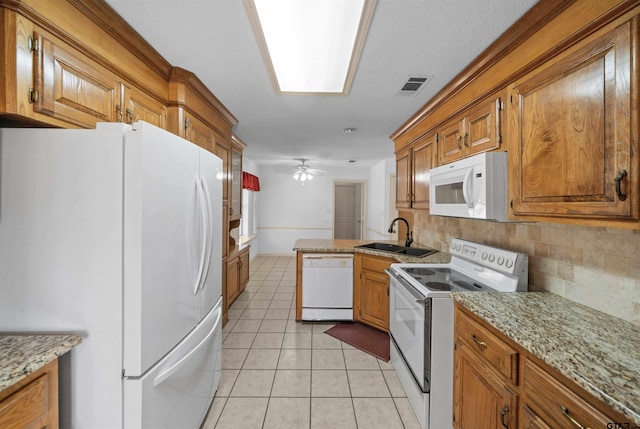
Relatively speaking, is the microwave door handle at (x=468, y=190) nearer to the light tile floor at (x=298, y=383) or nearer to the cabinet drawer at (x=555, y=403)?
the cabinet drawer at (x=555, y=403)

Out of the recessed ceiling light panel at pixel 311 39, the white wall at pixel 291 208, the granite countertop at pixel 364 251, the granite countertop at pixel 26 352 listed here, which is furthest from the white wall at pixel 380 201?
the granite countertop at pixel 26 352

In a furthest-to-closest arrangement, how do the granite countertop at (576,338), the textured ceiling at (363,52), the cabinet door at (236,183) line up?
1. the cabinet door at (236,183)
2. the textured ceiling at (363,52)
3. the granite countertop at (576,338)

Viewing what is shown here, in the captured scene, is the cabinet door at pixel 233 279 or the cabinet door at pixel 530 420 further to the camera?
the cabinet door at pixel 233 279

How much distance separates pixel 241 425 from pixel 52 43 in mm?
2221

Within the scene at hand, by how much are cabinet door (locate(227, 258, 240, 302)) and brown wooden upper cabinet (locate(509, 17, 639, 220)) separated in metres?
2.94

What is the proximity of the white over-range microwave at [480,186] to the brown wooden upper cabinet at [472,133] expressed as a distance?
0.45 feet

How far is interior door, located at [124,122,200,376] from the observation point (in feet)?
3.45

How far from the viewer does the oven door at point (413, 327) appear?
1.58 meters

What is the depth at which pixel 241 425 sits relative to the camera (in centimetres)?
162

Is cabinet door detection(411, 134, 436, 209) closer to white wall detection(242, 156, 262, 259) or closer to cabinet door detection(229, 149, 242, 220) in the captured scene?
cabinet door detection(229, 149, 242, 220)

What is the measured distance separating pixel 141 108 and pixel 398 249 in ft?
8.49

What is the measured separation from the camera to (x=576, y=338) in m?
0.98

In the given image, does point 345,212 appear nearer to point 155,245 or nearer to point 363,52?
point 363,52

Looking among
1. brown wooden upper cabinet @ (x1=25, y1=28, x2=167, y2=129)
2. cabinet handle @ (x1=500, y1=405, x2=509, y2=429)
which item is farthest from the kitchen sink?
brown wooden upper cabinet @ (x1=25, y1=28, x2=167, y2=129)
